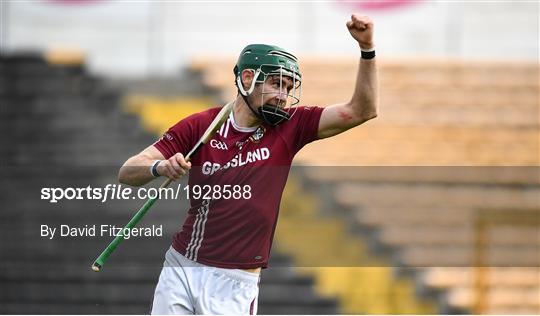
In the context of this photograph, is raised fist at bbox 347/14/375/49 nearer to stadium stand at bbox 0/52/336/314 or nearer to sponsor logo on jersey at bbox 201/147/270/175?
sponsor logo on jersey at bbox 201/147/270/175

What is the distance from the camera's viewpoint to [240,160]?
3.78 m

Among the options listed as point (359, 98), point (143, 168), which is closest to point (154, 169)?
point (143, 168)

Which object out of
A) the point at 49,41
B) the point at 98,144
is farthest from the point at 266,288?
the point at 49,41

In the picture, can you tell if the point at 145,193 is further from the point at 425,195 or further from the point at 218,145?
the point at 425,195

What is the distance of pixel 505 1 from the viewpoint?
318 inches

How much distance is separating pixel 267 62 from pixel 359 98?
11.9 inches

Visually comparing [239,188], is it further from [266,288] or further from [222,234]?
[266,288]

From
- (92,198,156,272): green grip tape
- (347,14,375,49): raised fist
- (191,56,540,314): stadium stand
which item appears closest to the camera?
(347,14,375,49): raised fist

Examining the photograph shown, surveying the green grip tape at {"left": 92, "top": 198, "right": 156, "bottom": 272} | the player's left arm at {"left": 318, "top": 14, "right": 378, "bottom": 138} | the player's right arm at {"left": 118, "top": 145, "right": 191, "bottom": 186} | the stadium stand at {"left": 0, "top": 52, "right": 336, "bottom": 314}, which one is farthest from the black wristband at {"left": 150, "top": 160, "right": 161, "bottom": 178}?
the stadium stand at {"left": 0, "top": 52, "right": 336, "bottom": 314}

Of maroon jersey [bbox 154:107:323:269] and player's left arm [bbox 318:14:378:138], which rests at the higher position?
player's left arm [bbox 318:14:378:138]

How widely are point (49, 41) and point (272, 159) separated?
438cm

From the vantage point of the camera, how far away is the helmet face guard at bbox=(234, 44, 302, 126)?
368cm

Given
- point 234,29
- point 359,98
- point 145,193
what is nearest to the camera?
point 359,98

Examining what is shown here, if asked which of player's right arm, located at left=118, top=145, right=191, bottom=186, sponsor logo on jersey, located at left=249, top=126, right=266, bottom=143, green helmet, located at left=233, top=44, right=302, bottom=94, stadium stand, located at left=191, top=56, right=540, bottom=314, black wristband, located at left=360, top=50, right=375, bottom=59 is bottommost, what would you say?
stadium stand, located at left=191, top=56, right=540, bottom=314
